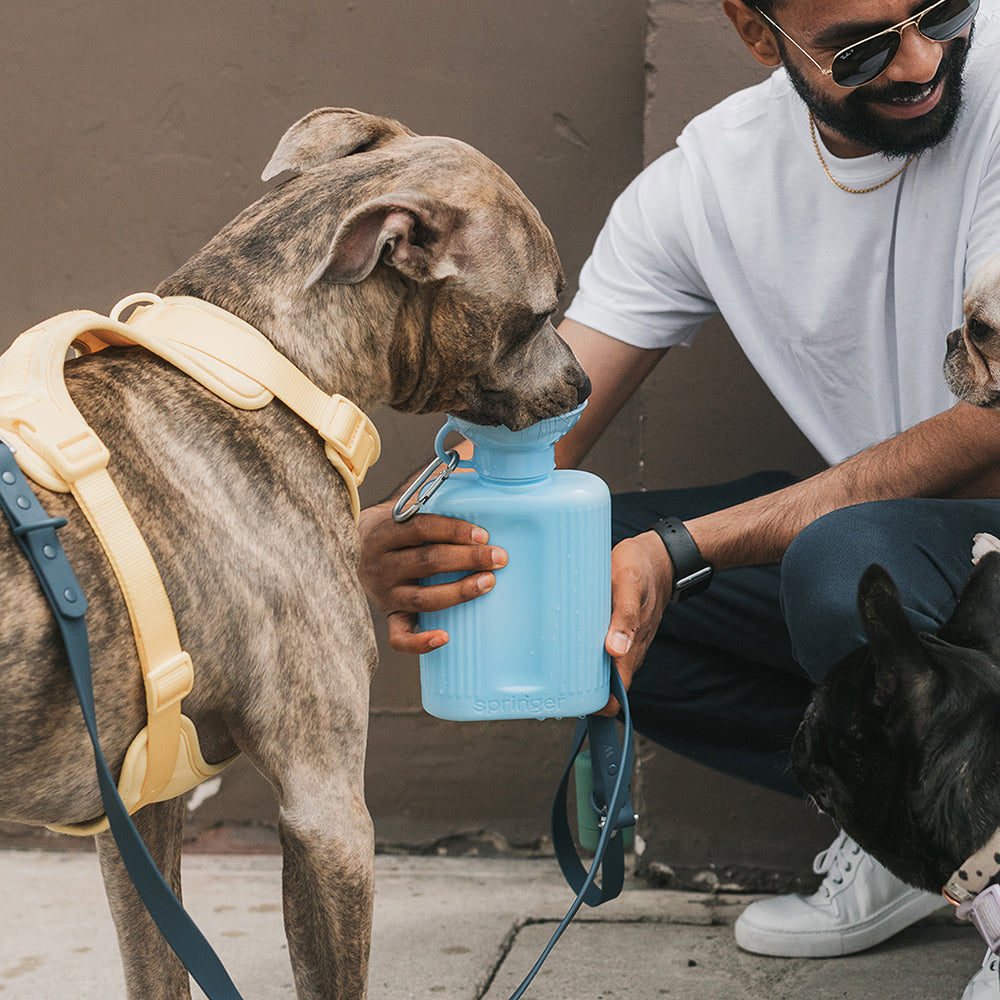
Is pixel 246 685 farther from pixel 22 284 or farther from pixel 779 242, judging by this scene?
pixel 22 284

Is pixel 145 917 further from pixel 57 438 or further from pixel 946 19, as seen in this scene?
pixel 946 19

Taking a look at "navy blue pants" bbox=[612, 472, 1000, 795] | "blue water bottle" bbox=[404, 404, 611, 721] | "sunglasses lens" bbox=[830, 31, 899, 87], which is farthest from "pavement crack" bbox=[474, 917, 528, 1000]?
"sunglasses lens" bbox=[830, 31, 899, 87]

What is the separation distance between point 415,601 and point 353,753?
37 centimetres

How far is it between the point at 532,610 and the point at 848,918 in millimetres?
1168

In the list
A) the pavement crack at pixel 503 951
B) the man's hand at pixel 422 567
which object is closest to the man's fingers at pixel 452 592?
the man's hand at pixel 422 567

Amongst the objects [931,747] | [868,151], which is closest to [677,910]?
[931,747]

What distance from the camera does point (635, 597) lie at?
83.7 inches

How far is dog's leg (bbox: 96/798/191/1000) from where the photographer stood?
188 cm

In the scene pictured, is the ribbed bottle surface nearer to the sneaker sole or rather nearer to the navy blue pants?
the navy blue pants

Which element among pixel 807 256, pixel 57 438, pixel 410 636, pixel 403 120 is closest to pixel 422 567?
pixel 410 636

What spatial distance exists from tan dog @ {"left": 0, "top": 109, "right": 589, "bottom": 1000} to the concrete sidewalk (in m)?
0.78

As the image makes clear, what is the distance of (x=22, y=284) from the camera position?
3100mm

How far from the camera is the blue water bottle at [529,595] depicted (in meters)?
1.94

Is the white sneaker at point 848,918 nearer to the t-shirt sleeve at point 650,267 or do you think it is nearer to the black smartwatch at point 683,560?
the black smartwatch at point 683,560
